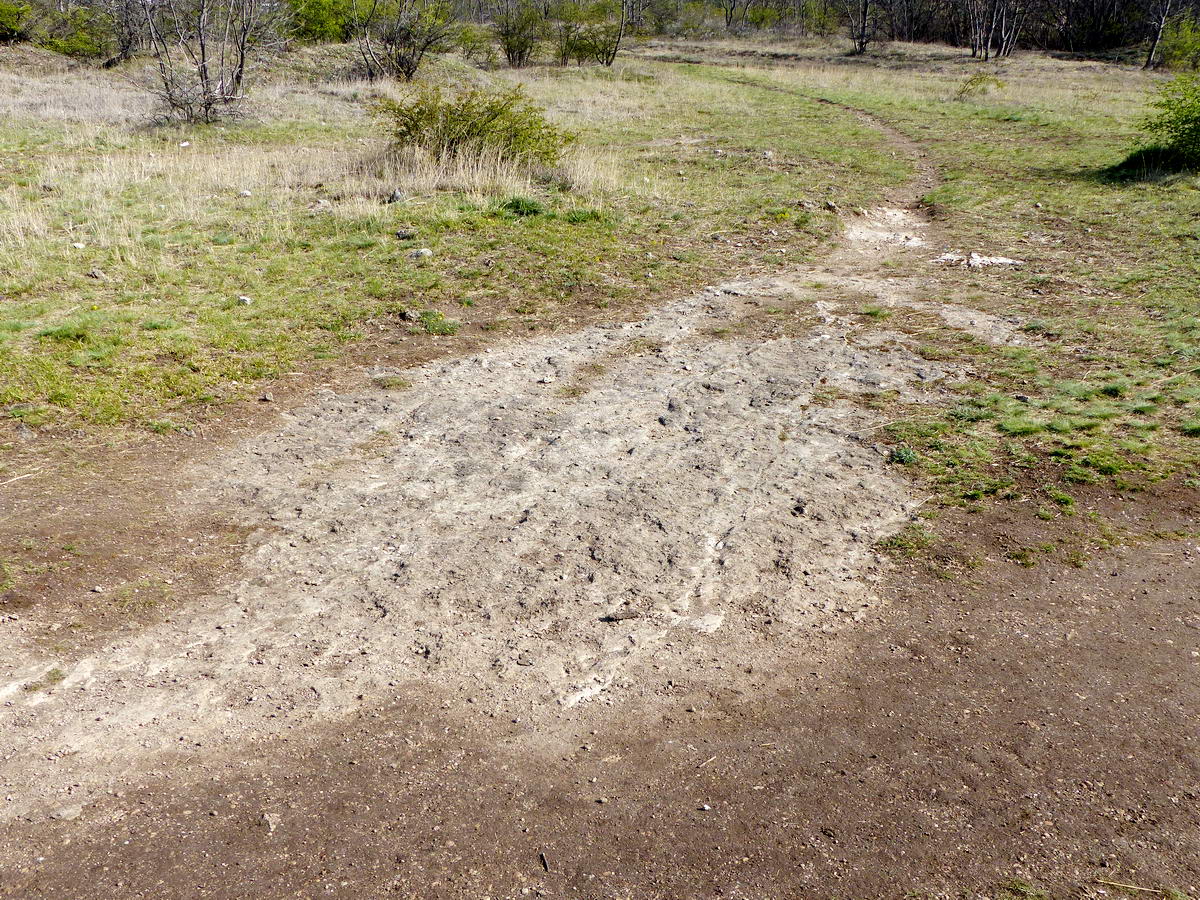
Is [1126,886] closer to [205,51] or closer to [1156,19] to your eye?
[205,51]

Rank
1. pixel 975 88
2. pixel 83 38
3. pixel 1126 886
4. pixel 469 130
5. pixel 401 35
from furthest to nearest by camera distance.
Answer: pixel 83 38, pixel 975 88, pixel 401 35, pixel 469 130, pixel 1126 886

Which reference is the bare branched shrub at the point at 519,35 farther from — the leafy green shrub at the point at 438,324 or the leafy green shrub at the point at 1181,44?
the leafy green shrub at the point at 438,324

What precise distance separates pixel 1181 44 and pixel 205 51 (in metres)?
38.2

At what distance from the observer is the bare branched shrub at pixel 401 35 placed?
25.8 m

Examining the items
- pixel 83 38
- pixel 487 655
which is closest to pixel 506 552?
pixel 487 655

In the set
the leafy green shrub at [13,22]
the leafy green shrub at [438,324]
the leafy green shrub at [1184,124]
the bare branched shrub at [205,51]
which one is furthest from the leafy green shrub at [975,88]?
the leafy green shrub at [13,22]

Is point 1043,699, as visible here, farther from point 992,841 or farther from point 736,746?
point 736,746

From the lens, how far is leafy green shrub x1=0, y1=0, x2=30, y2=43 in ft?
93.0

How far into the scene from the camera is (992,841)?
3.02 metres

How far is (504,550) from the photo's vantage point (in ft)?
15.5

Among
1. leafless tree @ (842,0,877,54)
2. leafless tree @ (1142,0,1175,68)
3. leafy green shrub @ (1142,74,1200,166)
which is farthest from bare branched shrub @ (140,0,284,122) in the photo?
leafless tree @ (1142,0,1175,68)

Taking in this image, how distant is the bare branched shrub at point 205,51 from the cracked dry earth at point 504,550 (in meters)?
14.5

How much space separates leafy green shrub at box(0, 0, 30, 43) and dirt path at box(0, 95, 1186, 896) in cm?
3146

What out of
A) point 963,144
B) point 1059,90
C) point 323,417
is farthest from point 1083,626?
point 1059,90
